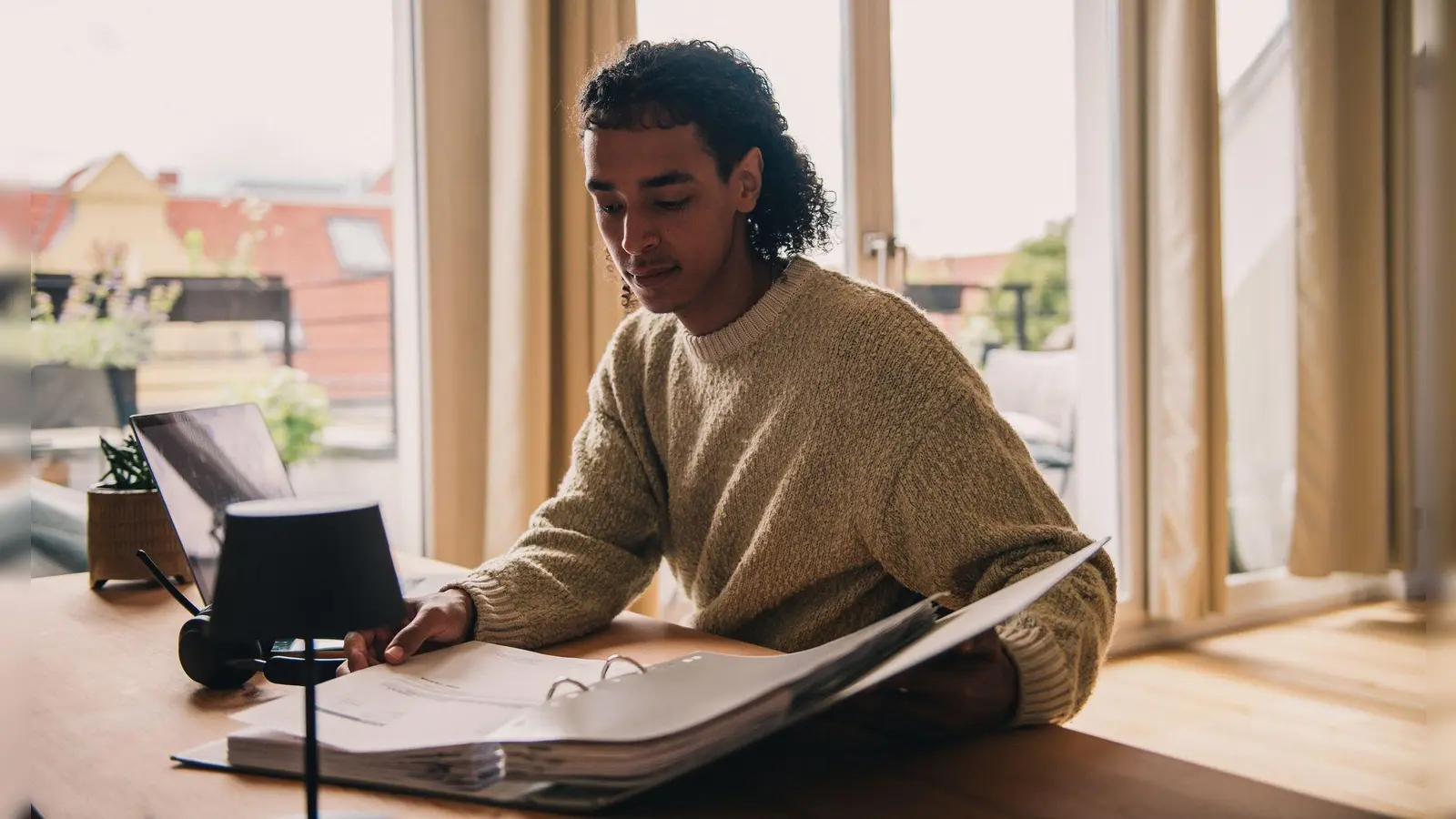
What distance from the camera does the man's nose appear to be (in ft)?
4.17

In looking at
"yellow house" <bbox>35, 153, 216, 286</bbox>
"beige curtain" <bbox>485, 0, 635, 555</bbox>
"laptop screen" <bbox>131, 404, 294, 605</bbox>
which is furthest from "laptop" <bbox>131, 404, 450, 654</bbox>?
"yellow house" <bbox>35, 153, 216, 286</bbox>

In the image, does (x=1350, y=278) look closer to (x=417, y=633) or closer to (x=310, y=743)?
(x=417, y=633)

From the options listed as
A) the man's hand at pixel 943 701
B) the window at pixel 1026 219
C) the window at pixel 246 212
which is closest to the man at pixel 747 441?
the man's hand at pixel 943 701

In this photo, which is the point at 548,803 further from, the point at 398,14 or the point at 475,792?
the point at 398,14

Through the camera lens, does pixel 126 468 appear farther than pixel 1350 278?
No

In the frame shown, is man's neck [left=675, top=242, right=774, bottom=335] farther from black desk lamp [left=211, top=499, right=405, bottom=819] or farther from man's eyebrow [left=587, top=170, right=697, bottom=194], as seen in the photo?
black desk lamp [left=211, top=499, right=405, bottom=819]

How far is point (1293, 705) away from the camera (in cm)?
284

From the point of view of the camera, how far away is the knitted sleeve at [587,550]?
1.16 m

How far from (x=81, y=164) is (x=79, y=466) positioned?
54 centimetres

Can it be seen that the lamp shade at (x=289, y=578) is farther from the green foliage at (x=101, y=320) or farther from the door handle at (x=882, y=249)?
the door handle at (x=882, y=249)

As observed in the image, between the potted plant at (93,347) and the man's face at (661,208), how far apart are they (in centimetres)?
122

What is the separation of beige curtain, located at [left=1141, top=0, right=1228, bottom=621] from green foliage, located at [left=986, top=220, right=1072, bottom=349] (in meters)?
0.23

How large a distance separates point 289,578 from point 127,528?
107 cm

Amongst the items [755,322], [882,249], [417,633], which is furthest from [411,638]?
[882,249]
